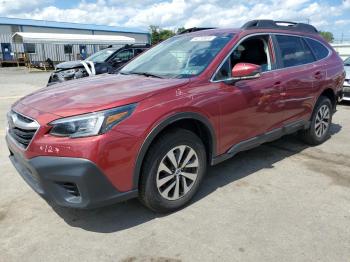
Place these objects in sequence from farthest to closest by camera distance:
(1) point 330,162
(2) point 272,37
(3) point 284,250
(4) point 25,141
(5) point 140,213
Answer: (1) point 330,162 → (2) point 272,37 → (5) point 140,213 → (4) point 25,141 → (3) point 284,250

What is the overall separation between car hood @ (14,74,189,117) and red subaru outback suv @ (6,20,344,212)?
1cm

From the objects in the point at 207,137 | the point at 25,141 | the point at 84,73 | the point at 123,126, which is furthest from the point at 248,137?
the point at 84,73

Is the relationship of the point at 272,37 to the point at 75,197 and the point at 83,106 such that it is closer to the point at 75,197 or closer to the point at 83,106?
the point at 83,106

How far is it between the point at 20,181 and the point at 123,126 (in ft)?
6.92

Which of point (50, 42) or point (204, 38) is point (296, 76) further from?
point (50, 42)

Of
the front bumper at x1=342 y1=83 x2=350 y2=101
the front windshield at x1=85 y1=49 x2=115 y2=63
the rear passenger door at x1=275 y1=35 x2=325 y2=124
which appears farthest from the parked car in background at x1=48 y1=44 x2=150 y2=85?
the front bumper at x1=342 y1=83 x2=350 y2=101

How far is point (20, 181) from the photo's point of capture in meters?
4.28

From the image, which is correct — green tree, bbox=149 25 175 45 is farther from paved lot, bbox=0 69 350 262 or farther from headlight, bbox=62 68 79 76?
paved lot, bbox=0 69 350 262

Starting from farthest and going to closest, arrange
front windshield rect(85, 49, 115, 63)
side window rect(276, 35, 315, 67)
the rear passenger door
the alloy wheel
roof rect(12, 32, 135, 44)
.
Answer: roof rect(12, 32, 135, 44) < front windshield rect(85, 49, 115, 63) < side window rect(276, 35, 315, 67) < the rear passenger door < the alloy wheel

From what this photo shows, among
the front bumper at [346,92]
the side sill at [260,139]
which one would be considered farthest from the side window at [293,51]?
the front bumper at [346,92]

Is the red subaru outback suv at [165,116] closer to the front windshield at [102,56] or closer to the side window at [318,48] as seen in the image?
the side window at [318,48]

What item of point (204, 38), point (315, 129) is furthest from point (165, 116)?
point (315, 129)

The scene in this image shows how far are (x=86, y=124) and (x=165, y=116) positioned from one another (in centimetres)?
70

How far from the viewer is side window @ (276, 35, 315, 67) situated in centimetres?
469
